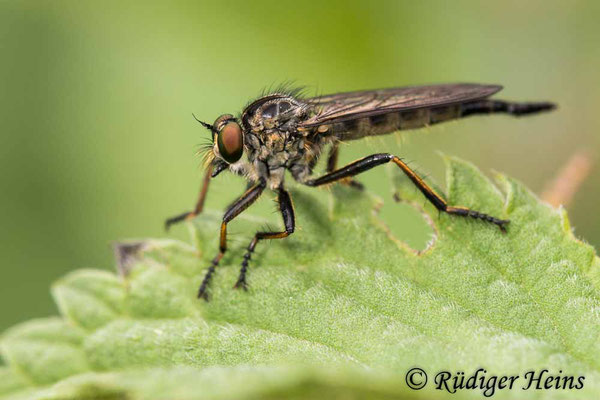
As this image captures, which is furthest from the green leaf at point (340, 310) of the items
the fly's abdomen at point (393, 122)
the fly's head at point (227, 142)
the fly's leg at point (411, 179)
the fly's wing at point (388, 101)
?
the fly's abdomen at point (393, 122)

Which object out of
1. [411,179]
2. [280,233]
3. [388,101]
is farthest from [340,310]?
[388,101]

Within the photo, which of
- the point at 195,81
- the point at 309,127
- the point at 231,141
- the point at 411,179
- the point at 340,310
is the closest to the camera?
the point at 340,310

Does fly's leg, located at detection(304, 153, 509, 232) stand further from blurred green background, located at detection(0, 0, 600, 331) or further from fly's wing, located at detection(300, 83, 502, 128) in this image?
blurred green background, located at detection(0, 0, 600, 331)

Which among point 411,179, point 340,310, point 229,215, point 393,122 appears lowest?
point 340,310

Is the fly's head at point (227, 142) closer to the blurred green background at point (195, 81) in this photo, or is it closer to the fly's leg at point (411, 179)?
the fly's leg at point (411, 179)

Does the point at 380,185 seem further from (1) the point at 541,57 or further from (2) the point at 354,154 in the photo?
(1) the point at 541,57

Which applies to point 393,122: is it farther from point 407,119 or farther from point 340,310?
point 340,310

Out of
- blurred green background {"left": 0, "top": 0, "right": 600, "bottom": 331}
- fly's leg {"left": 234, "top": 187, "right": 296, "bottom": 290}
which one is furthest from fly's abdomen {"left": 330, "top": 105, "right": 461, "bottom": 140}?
blurred green background {"left": 0, "top": 0, "right": 600, "bottom": 331}
